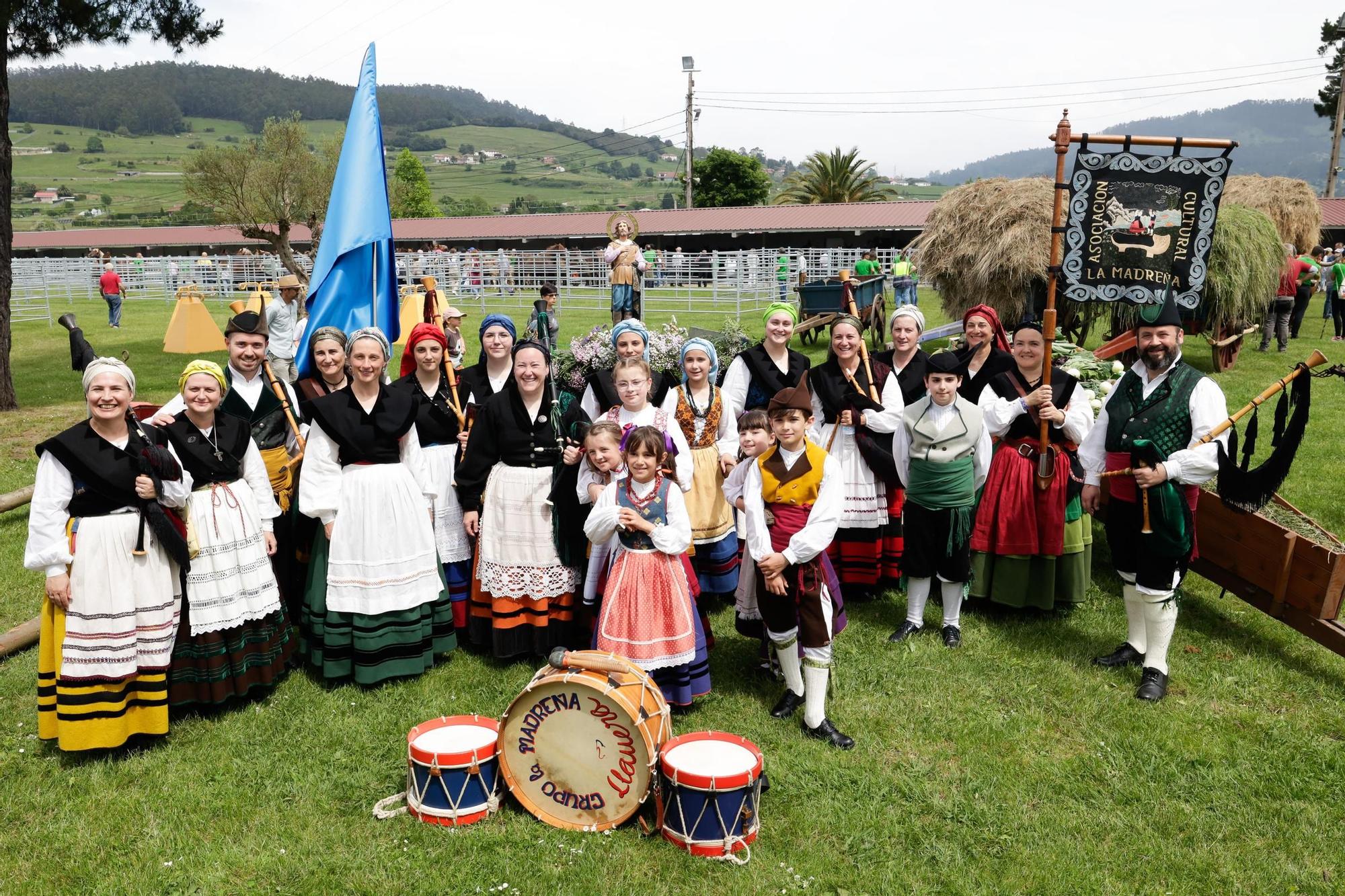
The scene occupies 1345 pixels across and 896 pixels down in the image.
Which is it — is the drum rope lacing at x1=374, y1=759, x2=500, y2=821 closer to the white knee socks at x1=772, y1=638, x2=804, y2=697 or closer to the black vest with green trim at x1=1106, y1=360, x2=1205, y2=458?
the white knee socks at x1=772, y1=638, x2=804, y2=697

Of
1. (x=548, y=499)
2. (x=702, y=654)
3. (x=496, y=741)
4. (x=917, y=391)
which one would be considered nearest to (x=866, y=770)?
(x=702, y=654)

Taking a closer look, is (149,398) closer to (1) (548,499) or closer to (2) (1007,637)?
(1) (548,499)

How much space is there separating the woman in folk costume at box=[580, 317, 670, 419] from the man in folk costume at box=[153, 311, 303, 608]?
1.83 metres

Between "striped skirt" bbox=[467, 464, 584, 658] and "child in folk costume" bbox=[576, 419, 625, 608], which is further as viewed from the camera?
"striped skirt" bbox=[467, 464, 584, 658]

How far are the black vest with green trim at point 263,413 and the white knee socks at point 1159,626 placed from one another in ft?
16.5

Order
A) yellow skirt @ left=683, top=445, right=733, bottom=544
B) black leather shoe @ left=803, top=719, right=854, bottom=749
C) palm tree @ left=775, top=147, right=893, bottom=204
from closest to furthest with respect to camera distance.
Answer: black leather shoe @ left=803, top=719, right=854, bottom=749, yellow skirt @ left=683, top=445, right=733, bottom=544, palm tree @ left=775, top=147, right=893, bottom=204

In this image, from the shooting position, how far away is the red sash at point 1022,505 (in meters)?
5.59

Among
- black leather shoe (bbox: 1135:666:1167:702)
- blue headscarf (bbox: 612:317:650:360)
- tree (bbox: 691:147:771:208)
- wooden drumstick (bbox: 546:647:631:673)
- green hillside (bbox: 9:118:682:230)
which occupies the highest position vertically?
green hillside (bbox: 9:118:682:230)

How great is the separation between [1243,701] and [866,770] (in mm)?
2260

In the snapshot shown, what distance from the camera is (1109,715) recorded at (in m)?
4.73

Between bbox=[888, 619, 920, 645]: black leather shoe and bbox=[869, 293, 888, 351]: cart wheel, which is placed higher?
bbox=[869, 293, 888, 351]: cart wheel

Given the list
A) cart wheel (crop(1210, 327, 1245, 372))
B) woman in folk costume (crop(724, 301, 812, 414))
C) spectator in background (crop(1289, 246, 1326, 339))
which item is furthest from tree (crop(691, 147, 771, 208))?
woman in folk costume (crop(724, 301, 812, 414))

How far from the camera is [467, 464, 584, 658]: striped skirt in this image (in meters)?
5.03

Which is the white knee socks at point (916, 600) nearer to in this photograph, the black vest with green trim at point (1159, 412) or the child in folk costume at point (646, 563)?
the black vest with green trim at point (1159, 412)
